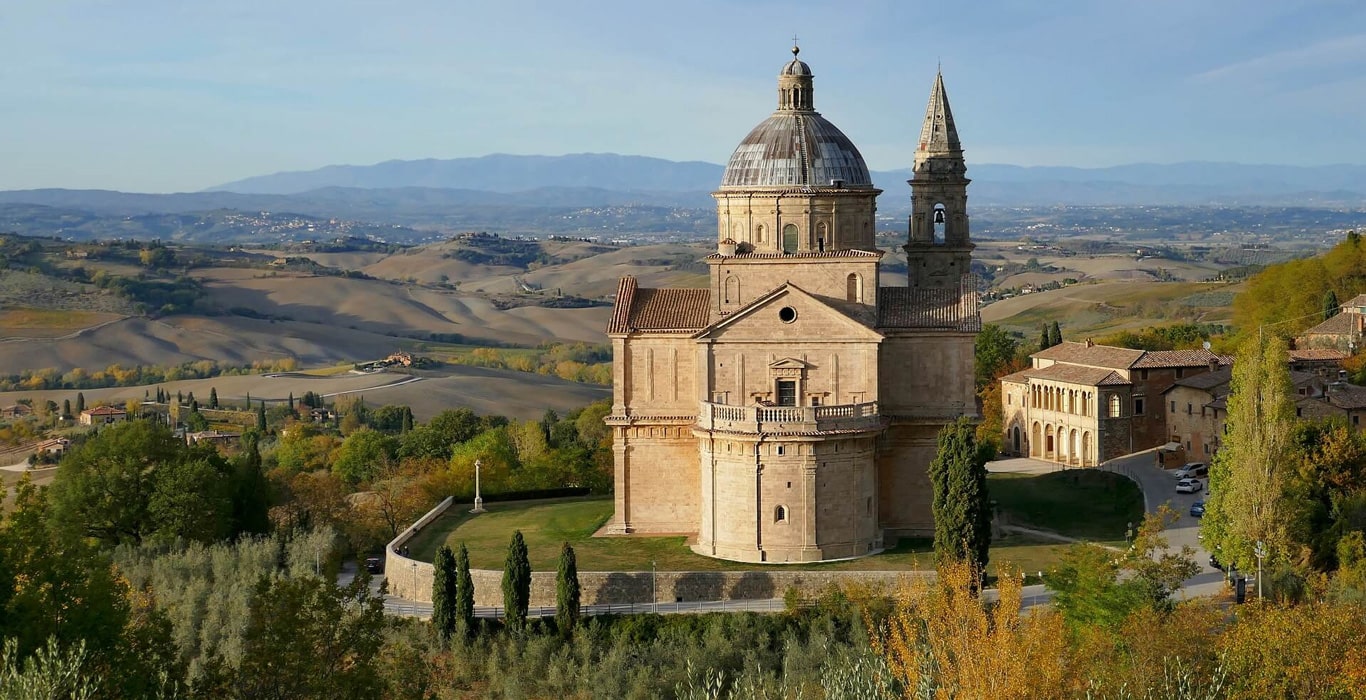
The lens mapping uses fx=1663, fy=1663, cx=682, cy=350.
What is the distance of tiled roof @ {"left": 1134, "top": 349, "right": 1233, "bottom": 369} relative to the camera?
73.9 m

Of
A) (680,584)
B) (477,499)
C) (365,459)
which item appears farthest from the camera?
(365,459)

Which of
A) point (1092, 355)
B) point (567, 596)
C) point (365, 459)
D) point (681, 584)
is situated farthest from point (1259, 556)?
point (365, 459)

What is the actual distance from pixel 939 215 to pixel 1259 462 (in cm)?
1526

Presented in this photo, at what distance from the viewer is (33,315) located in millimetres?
165250

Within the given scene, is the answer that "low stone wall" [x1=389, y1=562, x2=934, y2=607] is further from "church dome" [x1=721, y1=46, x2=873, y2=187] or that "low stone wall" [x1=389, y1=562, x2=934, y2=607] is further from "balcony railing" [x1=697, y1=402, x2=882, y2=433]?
"church dome" [x1=721, y1=46, x2=873, y2=187]

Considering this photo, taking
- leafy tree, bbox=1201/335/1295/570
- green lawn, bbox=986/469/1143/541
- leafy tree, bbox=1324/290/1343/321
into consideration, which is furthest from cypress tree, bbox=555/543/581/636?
leafy tree, bbox=1324/290/1343/321

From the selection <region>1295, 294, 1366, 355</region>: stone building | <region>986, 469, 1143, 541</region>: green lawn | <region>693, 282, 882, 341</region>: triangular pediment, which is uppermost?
<region>693, 282, 882, 341</region>: triangular pediment

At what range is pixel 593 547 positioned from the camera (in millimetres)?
52469

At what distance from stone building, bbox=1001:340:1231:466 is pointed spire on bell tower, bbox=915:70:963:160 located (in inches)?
702

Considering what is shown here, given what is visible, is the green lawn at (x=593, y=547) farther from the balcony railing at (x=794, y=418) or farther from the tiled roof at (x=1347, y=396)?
the tiled roof at (x=1347, y=396)

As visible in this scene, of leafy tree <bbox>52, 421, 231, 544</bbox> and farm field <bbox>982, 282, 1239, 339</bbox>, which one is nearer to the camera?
leafy tree <bbox>52, 421, 231, 544</bbox>

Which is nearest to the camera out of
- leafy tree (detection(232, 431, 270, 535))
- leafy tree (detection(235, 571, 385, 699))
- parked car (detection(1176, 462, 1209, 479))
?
leafy tree (detection(235, 571, 385, 699))

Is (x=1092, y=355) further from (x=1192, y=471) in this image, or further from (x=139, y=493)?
(x=139, y=493)

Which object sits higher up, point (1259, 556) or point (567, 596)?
point (1259, 556)
